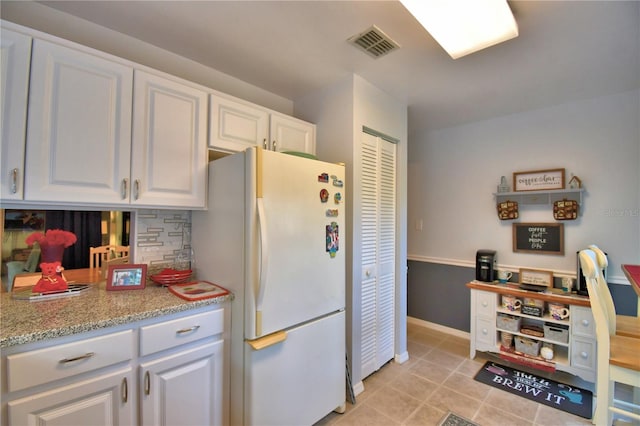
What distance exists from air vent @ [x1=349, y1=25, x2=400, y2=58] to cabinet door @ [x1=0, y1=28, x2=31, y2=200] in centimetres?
161

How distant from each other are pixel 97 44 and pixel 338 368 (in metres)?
2.46

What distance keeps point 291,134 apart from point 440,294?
2551 mm

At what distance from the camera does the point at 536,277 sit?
2676mm

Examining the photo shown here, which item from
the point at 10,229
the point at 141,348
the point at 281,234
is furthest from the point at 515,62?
the point at 10,229

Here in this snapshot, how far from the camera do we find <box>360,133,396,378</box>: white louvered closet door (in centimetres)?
231

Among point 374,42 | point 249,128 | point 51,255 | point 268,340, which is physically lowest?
point 268,340

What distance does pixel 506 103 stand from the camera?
8.65 ft

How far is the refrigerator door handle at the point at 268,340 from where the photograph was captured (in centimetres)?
143

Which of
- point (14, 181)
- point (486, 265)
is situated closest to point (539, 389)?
point (486, 265)

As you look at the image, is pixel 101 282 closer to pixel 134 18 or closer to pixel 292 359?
pixel 292 359

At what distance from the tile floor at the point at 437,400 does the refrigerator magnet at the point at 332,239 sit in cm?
112

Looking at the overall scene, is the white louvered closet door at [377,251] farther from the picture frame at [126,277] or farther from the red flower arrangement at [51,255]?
the red flower arrangement at [51,255]

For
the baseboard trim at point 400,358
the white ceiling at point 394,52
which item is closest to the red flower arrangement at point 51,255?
the white ceiling at point 394,52

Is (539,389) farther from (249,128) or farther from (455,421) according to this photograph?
(249,128)
